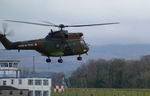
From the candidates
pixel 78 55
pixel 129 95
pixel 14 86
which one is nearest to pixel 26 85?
pixel 14 86

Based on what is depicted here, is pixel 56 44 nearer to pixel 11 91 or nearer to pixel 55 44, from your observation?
pixel 55 44

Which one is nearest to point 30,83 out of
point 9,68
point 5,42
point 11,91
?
point 9,68

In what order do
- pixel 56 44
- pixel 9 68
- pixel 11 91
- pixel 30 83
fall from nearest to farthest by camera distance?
pixel 56 44, pixel 11 91, pixel 30 83, pixel 9 68

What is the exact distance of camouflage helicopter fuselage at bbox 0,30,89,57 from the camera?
7388 cm

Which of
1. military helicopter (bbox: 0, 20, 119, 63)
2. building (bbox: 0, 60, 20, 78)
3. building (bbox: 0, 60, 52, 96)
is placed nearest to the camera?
military helicopter (bbox: 0, 20, 119, 63)

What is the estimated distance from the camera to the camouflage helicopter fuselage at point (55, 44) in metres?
73.9

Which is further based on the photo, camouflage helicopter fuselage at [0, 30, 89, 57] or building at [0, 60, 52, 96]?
building at [0, 60, 52, 96]

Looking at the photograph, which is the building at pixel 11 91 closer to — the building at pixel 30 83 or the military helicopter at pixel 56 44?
the building at pixel 30 83

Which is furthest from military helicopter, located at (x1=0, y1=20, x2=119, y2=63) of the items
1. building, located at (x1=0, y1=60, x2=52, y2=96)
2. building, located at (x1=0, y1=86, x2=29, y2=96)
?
building, located at (x1=0, y1=60, x2=52, y2=96)

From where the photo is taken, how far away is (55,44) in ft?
245

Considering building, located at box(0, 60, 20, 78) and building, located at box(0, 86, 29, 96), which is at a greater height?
building, located at box(0, 60, 20, 78)

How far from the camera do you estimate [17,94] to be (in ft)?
436

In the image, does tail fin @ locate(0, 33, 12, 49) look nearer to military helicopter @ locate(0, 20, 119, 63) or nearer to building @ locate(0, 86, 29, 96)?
military helicopter @ locate(0, 20, 119, 63)

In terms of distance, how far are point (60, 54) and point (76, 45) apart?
4.49m
